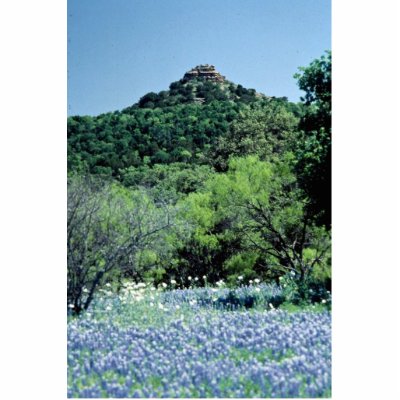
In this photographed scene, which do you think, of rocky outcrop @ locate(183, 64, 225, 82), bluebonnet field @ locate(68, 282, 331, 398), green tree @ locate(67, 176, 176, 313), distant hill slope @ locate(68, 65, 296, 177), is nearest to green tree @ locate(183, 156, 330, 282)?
distant hill slope @ locate(68, 65, 296, 177)

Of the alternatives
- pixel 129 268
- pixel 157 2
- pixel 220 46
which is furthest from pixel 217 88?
pixel 129 268

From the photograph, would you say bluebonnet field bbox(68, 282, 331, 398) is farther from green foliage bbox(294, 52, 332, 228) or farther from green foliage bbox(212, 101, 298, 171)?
green foliage bbox(212, 101, 298, 171)

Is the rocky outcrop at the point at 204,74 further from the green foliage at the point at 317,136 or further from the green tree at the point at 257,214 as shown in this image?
the green tree at the point at 257,214

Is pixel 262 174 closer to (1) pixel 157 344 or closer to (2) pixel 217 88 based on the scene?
(2) pixel 217 88

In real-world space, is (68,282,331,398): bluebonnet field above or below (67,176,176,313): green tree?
below

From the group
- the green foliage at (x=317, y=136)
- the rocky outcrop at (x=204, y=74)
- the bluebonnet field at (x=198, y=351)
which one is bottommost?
the bluebonnet field at (x=198, y=351)
